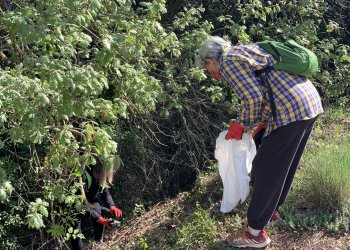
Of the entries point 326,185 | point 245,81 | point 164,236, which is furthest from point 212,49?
point 164,236

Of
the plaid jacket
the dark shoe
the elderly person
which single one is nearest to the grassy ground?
the dark shoe

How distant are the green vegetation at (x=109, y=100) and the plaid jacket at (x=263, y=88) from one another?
79cm

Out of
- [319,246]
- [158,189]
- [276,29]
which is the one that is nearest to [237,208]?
[319,246]

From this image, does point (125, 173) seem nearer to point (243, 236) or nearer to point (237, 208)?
point (237, 208)

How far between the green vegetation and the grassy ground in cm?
5

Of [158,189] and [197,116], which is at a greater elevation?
[197,116]

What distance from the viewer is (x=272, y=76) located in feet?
11.5

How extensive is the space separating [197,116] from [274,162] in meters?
2.08

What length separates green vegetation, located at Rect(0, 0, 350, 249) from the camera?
3125 mm

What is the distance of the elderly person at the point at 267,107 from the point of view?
343 cm

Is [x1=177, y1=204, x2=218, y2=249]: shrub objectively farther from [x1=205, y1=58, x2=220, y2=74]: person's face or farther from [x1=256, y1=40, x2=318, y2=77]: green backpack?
[x1=256, y1=40, x2=318, y2=77]: green backpack

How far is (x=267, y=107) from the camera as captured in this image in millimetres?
3588

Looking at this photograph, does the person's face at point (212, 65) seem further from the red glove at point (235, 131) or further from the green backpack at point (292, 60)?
the red glove at point (235, 131)

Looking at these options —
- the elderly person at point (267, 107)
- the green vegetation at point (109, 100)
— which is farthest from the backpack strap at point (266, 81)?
the green vegetation at point (109, 100)
